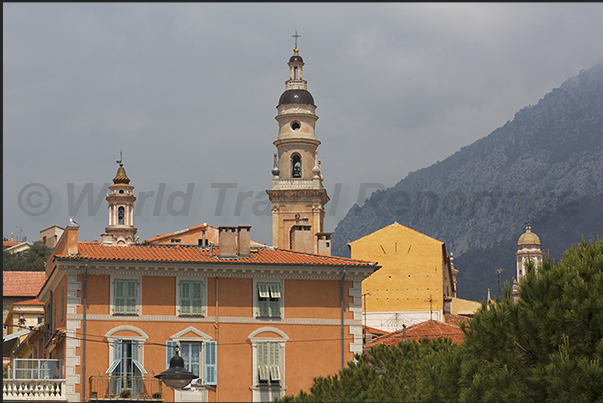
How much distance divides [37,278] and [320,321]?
5630 cm

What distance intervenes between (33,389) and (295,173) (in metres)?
50.1

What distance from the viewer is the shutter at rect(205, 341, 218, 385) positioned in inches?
1449

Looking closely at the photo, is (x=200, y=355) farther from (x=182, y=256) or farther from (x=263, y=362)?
(x=182, y=256)

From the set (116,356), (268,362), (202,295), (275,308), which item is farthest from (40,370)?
(275,308)

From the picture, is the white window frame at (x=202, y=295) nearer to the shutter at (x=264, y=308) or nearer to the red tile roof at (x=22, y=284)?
the shutter at (x=264, y=308)

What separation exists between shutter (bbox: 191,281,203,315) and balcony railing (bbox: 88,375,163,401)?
3.02 meters

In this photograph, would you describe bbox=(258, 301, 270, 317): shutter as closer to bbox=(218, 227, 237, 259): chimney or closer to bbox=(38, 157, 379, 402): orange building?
bbox=(38, 157, 379, 402): orange building

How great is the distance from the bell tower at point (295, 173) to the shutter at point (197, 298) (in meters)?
43.1

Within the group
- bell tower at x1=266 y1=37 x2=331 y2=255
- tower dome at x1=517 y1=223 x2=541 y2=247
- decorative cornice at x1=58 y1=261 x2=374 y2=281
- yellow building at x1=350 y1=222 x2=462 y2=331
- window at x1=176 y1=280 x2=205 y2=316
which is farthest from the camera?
tower dome at x1=517 y1=223 x2=541 y2=247

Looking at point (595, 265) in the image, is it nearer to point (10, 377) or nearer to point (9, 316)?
point (10, 377)

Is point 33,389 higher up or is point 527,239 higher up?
point 527,239

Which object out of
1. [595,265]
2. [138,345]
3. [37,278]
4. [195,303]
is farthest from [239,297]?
[37,278]

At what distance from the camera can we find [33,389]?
114 feet

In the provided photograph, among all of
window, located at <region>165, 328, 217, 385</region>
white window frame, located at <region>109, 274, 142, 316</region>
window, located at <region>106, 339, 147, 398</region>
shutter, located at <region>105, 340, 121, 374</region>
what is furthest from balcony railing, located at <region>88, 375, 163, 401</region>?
white window frame, located at <region>109, 274, 142, 316</region>
